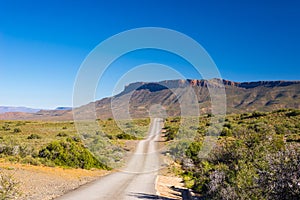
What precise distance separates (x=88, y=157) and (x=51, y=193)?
9.30 meters

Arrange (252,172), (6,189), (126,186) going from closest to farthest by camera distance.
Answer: (6,189) → (252,172) → (126,186)

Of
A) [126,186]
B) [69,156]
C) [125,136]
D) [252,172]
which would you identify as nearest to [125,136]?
[125,136]

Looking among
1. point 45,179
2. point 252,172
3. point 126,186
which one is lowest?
point 126,186

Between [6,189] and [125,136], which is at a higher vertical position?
[125,136]

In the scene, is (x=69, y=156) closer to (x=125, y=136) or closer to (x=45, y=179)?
(x=45, y=179)

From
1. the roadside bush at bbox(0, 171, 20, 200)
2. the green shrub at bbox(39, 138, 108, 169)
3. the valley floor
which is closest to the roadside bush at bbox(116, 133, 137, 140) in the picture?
the green shrub at bbox(39, 138, 108, 169)

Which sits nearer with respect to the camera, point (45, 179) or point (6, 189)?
point (6, 189)

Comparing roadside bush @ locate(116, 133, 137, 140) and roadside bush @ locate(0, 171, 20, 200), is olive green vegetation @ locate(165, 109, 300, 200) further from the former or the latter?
roadside bush @ locate(116, 133, 137, 140)

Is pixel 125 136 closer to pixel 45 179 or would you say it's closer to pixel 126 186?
pixel 45 179

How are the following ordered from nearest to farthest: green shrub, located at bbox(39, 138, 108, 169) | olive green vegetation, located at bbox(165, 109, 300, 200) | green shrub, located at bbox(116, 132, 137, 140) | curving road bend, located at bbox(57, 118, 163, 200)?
1. olive green vegetation, located at bbox(165, 109, 300, 200)
2. curving road bend, located at bbox(57, 118, 163, 200)
3. green shrub, located at bbox(39, 138, 108, 169)
4. green shrub, located at bbox(116, 132, 137, 140)

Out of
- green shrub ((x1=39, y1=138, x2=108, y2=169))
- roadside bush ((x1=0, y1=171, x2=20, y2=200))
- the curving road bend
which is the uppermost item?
roadside bush ((x1=0, y1=171, x2=20, y2=200))

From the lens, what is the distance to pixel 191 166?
21.8 metres

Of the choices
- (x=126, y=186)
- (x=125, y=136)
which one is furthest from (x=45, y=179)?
(x=125, y=136)

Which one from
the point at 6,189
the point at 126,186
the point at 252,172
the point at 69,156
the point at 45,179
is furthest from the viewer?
the point at 69,156
